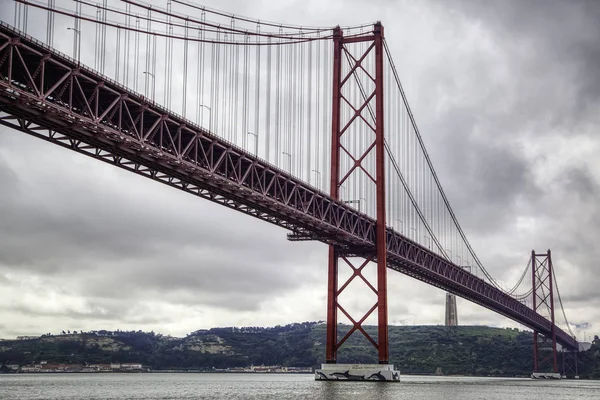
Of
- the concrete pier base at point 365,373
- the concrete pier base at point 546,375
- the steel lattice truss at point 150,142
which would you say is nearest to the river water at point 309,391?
the concrete pier base at point 365,373

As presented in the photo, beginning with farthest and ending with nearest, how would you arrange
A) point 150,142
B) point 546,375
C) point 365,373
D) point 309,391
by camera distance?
point 546,375 < point 365,373 < point 309,391 < point 150,142

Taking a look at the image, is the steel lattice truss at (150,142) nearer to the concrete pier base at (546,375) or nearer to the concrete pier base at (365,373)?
the concrete pier base at (365,373)

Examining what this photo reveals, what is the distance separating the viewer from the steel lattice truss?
1462 inches

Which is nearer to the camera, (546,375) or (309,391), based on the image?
(309,391)

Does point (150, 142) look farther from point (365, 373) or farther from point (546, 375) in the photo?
point (546, 375)

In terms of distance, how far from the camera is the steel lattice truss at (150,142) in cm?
3712

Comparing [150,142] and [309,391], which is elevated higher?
[150,142]

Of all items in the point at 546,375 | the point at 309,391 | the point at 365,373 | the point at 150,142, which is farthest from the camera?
the point at 546,375

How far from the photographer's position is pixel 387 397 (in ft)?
163

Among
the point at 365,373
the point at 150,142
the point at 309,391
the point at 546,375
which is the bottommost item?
the point at 309,391

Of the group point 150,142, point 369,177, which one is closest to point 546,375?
point 369,177

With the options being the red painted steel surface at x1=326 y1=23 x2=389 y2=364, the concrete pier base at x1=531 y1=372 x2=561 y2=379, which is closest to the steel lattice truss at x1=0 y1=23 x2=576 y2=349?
the red painted steel surface at x1=326 y1=23 x2=389 y2=364

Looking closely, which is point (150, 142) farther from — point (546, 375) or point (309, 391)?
point (546, 375)

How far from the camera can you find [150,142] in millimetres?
45719
